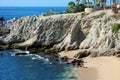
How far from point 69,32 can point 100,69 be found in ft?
74.0

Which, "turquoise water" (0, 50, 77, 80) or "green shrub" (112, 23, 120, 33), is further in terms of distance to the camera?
"green shrub" (112, 23, 120, 33)

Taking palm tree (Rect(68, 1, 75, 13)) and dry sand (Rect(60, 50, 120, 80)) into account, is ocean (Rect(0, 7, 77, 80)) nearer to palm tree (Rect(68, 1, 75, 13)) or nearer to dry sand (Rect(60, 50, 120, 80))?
dry sand (Rect(60, 50, 120, 80))

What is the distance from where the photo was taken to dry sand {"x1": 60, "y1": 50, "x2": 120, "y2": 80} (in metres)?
51.8

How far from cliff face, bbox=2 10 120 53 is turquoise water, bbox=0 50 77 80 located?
24.3 ft

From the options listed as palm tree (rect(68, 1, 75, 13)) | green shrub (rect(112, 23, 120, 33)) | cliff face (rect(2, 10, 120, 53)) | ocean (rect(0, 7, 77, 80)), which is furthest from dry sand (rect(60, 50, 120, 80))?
palm tree (rect(68, 1, 75, 13))

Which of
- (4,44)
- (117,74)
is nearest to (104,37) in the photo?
(117,74)

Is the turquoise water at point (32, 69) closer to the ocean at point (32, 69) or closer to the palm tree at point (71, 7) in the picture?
the ocean at point (32, 69)

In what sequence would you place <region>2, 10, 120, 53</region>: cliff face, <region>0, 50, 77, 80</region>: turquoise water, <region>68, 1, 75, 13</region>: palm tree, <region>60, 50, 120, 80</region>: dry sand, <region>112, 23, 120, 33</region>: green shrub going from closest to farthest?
1. <region>60, 50, 120, 80</region>: dry sand
2. <region>0, 50, 77, 80</region>: turquoise water
3. <region>112, 23, 120, 33</region>: green shrub
4. <region>2, 10, 120, 53</region>: cliff face
5. <region>68, 1, 75, 13</region>: palm tree

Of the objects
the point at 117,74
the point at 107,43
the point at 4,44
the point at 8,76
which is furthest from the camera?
the point at 4,44

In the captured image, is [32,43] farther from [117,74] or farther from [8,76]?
[117,74]

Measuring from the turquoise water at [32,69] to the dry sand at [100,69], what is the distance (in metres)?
2.00

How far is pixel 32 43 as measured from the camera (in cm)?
8031

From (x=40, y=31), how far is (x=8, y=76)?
27.3m

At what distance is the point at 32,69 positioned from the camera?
201 ft
